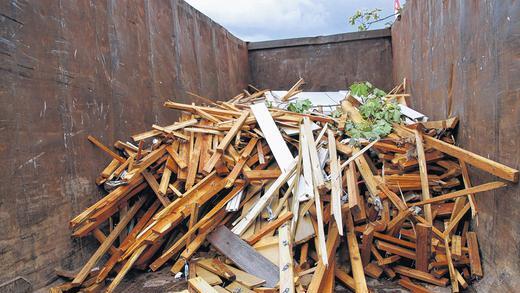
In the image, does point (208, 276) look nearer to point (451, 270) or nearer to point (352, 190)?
point (352, 190)

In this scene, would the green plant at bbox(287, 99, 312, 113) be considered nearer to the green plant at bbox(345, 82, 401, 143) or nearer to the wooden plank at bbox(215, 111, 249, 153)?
the green plant at bbox(345, 82, 401, 143)

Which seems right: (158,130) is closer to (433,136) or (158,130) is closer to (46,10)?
(46,10)

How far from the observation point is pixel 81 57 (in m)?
3.68

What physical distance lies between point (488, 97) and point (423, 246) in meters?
1.33

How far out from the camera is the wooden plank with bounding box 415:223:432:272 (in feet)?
9.88

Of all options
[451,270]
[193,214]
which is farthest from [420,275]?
[193,214]

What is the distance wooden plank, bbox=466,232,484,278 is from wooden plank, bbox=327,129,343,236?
44.8 inches

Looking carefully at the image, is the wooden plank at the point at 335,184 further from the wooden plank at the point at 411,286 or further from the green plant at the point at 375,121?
the wooden plank at the point at 411,286

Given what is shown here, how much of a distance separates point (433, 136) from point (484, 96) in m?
0.94

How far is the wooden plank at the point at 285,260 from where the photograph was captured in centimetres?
271

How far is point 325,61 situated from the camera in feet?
28.7

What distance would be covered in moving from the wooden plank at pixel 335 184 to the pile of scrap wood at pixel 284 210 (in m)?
0.02

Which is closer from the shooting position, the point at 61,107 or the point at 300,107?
the point at 61,107

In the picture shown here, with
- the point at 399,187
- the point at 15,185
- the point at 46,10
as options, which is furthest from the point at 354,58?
the point at 15,185
